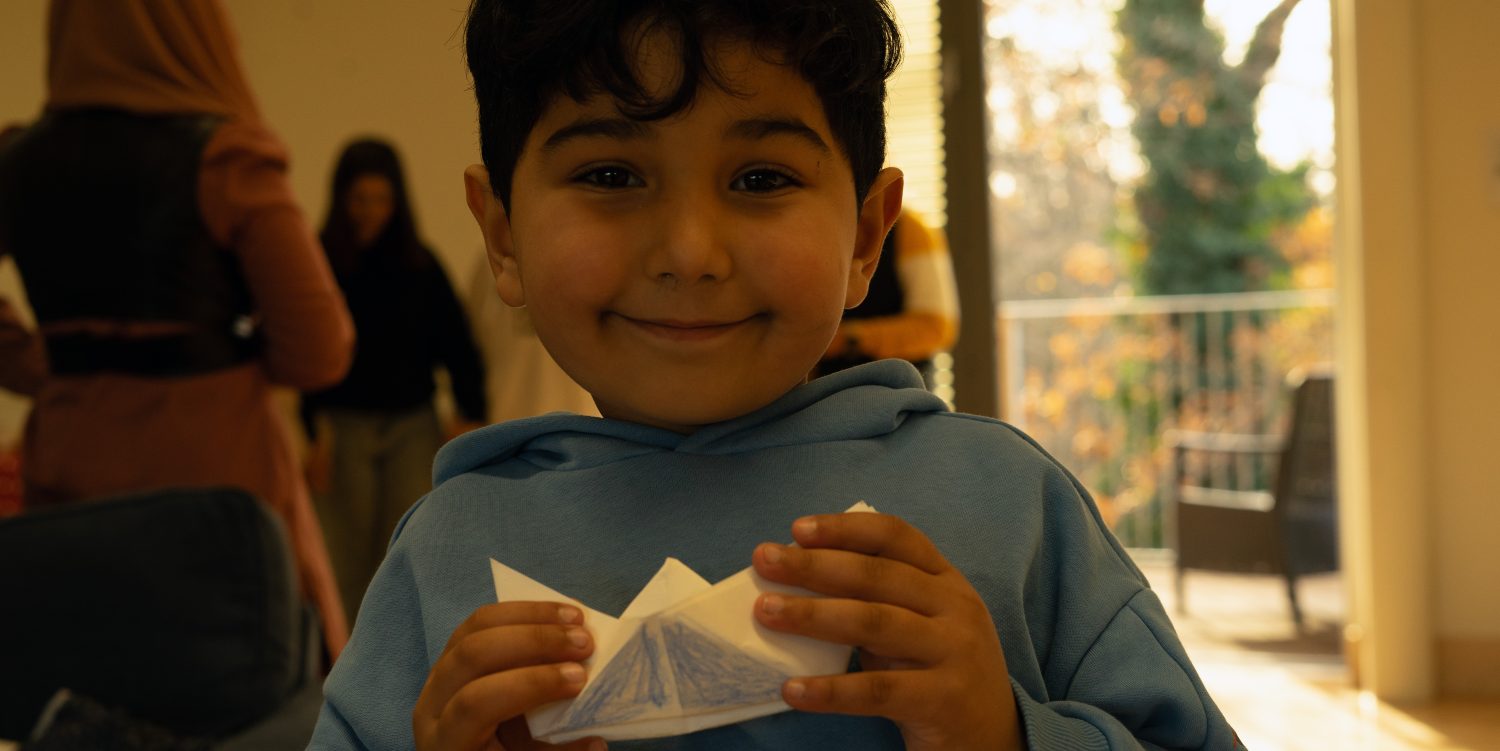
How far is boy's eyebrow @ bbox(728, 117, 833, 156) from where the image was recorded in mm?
713

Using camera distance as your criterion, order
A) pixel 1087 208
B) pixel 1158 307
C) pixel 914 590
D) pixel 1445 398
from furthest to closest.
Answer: pixel 1087 208, pixel 1158 307, pixel 1445 398, pixel 914 590

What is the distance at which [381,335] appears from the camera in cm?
331

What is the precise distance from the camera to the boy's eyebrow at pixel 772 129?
0.71m

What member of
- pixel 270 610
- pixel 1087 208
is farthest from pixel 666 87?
pixel 1087 208

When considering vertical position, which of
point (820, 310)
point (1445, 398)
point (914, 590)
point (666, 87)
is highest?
point (666, 87)

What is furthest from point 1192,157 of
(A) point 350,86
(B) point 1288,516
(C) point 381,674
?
(C) point 381,674

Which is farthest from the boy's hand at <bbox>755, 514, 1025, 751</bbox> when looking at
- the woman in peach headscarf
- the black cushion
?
the woman in peach headscarf

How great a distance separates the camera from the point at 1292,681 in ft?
12.9

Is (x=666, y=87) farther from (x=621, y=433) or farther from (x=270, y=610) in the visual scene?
(x=270, y=610)

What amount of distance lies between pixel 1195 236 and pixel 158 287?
702 centimetres

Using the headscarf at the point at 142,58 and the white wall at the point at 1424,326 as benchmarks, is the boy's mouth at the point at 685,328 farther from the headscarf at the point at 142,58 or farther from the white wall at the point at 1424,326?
the white wall at the point at 1424,326

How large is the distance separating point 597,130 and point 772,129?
0.09 meters

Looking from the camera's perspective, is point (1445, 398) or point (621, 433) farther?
point (1445, 398)

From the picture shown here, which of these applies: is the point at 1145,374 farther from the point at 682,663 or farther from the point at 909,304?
the point at 682,663
